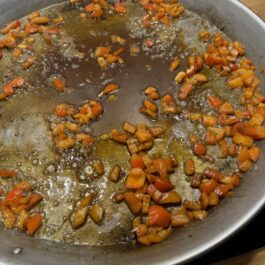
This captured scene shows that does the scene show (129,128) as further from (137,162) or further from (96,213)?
(96,213)

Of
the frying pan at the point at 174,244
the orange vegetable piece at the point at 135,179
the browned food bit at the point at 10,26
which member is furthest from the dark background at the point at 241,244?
the browned food bit at the point at 10,26

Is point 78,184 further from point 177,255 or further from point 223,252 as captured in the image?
point 223,252

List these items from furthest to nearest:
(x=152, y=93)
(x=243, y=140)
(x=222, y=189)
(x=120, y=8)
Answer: (x=120, y=8)
(x=152, y=93)
(x=243, y=140)
(x=222, y=189)

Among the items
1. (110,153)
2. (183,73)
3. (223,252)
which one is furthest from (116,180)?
(183,73)

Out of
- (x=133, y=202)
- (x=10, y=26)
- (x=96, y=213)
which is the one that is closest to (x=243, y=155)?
(x=133, y=202)

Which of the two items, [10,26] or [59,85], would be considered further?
[10,26]

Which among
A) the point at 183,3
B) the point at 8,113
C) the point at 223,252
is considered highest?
the point at 183,3

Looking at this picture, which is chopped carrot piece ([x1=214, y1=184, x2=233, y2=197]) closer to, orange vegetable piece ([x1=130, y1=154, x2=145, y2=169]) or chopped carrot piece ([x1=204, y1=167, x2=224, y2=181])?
chopped carrot piece ([x1=204, y1=167, x2=224, y2=181])
